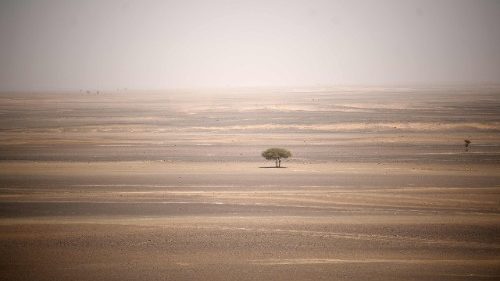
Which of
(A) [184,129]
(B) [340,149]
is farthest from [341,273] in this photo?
(A) [184,129]

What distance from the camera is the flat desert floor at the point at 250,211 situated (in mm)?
18750

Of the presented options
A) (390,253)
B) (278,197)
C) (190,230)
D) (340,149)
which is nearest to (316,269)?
(390,253)

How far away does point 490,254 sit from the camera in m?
19.6

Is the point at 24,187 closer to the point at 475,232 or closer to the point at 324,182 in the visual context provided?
the point at 324,182

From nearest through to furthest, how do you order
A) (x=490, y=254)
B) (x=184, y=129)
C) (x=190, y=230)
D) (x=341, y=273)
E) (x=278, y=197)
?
(x=341, y=273) → (x=490, y=254) → (x=190, y=230) → (x=278, y=197) → (x=184, y=129)

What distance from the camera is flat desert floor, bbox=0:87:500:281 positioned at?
738 inches

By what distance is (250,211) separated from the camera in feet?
86.5

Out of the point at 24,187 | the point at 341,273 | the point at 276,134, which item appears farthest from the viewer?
the point at 276,134

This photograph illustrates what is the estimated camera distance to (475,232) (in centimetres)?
2223

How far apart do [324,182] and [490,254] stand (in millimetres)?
14985

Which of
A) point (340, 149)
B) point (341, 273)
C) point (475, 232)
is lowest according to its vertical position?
point (341, 273)

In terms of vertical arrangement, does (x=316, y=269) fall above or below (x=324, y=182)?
below

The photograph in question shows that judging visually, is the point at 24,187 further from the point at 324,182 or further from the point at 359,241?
the point at 359,241

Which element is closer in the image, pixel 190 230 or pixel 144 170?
pixel 190 230
